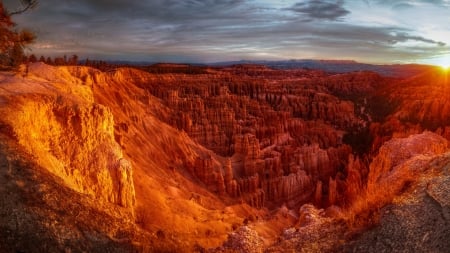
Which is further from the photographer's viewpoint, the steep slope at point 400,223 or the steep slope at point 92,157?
the steep slope at point 92,157

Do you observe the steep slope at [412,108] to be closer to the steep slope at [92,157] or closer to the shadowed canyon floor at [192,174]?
the shadowed canyon floor at [192,174]

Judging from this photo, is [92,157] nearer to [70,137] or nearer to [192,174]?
[70,137]

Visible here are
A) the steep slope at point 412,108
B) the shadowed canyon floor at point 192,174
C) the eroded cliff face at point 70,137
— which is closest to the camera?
the shadowed canyon floor at point 192,174

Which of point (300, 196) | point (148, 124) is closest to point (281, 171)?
point (300, 196)

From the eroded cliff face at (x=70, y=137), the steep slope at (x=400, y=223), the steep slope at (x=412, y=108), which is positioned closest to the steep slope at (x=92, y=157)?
the eroded cliff face at (x=70, y=137)

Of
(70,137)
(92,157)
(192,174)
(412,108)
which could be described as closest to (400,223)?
(70,137)

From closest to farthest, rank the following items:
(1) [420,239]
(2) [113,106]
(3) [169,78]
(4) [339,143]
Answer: (1) [420,239] → (2) [113,106] → (4) [339,143] → (3) [169,78]

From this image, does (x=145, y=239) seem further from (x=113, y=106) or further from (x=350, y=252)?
(x=113, y=106)

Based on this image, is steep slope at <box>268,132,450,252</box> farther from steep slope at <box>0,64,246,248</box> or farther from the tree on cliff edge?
the tree on cliff edge

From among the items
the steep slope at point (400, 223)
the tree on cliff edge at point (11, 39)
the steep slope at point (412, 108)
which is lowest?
the steep slope at point (412, 108)
